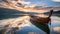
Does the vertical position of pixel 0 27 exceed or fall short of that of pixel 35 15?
it falls short

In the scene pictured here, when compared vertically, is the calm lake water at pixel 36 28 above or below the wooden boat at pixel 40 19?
below

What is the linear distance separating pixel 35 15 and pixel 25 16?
5.9 inches

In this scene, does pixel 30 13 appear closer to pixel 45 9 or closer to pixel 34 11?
pixel 34 11

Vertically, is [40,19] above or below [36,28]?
above

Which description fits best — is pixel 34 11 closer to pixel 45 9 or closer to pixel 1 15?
pixel 45 9

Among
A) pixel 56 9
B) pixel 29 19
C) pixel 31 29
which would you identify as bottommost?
pixel 31 29

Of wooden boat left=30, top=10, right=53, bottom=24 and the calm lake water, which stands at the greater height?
wooden boat left=30, top=10, right=53, bottom=24

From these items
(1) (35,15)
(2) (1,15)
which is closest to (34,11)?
(1) (35,15)

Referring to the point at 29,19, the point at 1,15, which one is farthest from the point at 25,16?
the point at 1,15

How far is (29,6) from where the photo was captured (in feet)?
7.17

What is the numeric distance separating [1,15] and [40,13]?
0.58 metres

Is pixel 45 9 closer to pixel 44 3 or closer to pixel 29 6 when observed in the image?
pixel 44 3

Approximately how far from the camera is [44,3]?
2.17m

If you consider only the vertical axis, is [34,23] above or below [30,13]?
below
